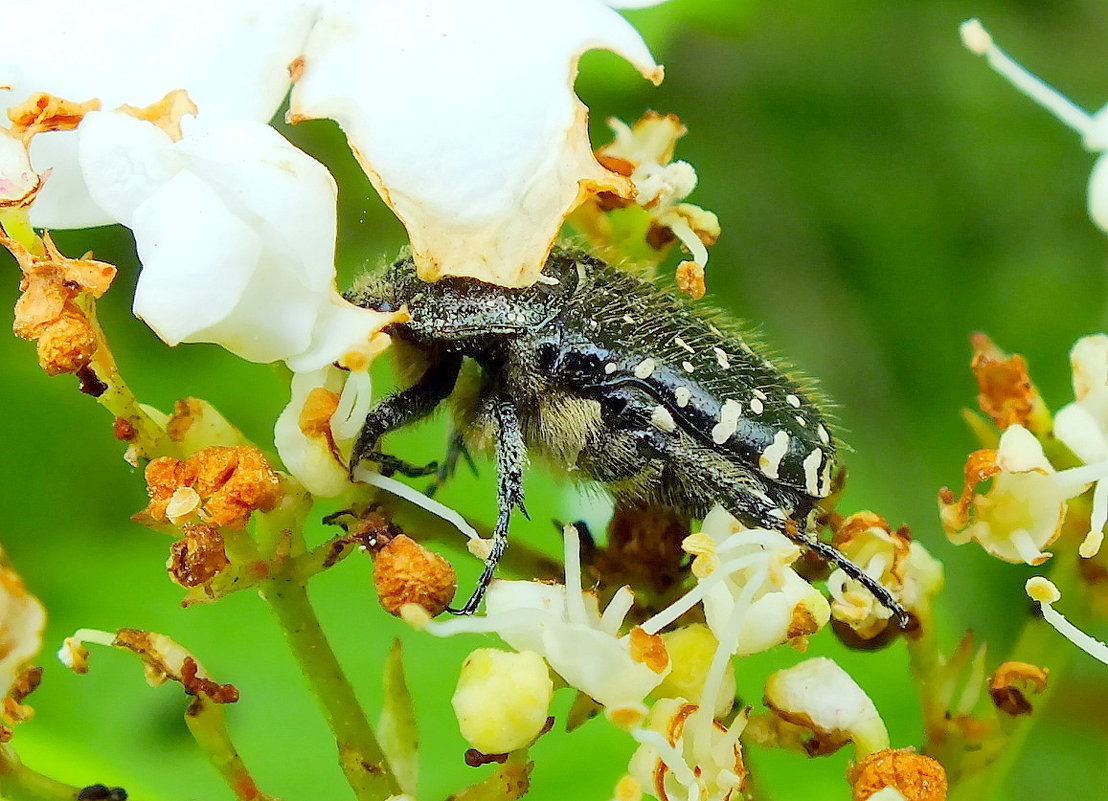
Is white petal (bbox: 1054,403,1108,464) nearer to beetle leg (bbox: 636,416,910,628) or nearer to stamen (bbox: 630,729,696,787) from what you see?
beetle leg (bbox: 636,416,910,628)

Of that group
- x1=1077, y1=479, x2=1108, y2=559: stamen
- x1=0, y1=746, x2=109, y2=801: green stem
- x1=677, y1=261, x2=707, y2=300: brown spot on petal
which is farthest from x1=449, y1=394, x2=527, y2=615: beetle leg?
x1=1077, y1=479, x2=1108, y2=559: stamen

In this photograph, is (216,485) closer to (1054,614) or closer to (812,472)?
(812,472)

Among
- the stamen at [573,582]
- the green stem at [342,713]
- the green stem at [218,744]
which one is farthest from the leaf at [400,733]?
the stamen at [573,582]

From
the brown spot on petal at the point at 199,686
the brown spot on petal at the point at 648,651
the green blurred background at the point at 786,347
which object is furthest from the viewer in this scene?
the green blurred background at the point at 786,347

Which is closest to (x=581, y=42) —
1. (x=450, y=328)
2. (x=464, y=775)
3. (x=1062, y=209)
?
(x=450, y=328)

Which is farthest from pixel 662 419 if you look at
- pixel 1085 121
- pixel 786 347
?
pixel 786 347

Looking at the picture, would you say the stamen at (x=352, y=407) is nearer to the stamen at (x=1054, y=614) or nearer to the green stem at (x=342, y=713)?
the green stem at (x=342, y=713)
